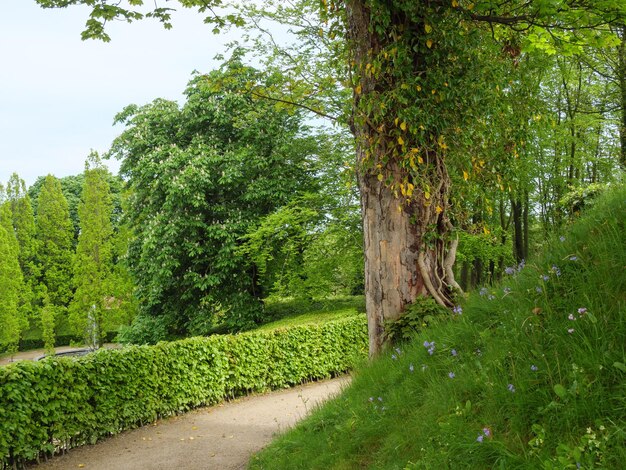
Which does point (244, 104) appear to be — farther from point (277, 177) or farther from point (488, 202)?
point (488, 202)

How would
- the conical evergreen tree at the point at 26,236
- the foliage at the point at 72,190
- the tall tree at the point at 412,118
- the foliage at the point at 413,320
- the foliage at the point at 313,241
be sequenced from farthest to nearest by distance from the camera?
the foliage at the point at 72,190, the conical evergreen tree at the point at 26,236, the foliage at the point at 313,241, the tall tree at the point at 412,118, the foliage at the point at 413,320

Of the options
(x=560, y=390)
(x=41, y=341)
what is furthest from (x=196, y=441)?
(x=41, y=341)

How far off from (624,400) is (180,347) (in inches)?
420

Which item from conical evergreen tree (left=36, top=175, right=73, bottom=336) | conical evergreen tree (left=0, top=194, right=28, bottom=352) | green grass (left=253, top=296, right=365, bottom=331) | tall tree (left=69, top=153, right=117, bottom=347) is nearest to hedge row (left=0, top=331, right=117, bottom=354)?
conical evergreen tree (left=36, top=175, right=73, bottom=336)

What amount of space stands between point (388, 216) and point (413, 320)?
3.74 feet

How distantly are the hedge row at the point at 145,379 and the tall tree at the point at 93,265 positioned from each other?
17642 millimetres

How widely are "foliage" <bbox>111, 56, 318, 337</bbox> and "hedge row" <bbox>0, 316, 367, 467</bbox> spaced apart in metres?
6.28

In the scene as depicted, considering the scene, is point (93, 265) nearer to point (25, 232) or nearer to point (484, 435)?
point (25, 232)

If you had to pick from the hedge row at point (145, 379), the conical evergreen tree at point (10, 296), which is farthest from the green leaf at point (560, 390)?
the conical evergreen tree at point (10, 296)

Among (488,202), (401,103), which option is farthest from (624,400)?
(488,202)

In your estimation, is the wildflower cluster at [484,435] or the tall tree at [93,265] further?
the tall tree at [93,265]

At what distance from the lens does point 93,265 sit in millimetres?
29906

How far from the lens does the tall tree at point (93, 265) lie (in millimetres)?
29594

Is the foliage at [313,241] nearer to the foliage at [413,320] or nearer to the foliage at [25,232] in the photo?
the foliage at [413,320]
